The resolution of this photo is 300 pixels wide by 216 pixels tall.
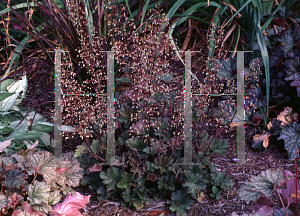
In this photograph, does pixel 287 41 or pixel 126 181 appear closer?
pixel 126 181

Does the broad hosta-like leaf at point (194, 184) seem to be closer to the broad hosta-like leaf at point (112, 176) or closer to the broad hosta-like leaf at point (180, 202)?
the broad hosta-like leaf at point (180, 202)

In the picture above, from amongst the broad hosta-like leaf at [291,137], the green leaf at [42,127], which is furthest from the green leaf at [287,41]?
the green leaf at [42,127]

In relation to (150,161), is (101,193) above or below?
below

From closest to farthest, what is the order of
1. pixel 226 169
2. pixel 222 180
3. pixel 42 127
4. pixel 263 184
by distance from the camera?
pixel 263 184, pixel 222 180, pixel 226 169, pixel 42 127

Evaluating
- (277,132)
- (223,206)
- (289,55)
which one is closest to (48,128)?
(223,206)

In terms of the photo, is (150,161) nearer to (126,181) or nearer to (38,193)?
(126,181)

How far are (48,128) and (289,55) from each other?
1.90m

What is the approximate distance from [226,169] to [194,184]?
0.47 metres

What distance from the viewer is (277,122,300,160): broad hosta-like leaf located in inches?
85.7

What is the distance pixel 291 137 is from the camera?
2203mm

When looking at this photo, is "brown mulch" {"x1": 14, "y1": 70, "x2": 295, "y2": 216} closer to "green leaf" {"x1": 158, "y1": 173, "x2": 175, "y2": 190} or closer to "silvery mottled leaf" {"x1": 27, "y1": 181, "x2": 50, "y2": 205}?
"green leaf" {"x1": 158, "y1": 173, "x2": 175, "y2": 190}

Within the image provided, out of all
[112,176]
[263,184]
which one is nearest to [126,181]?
[112,176]

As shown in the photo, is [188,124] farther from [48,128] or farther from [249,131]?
[48,128]

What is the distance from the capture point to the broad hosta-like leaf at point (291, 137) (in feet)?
7.14
